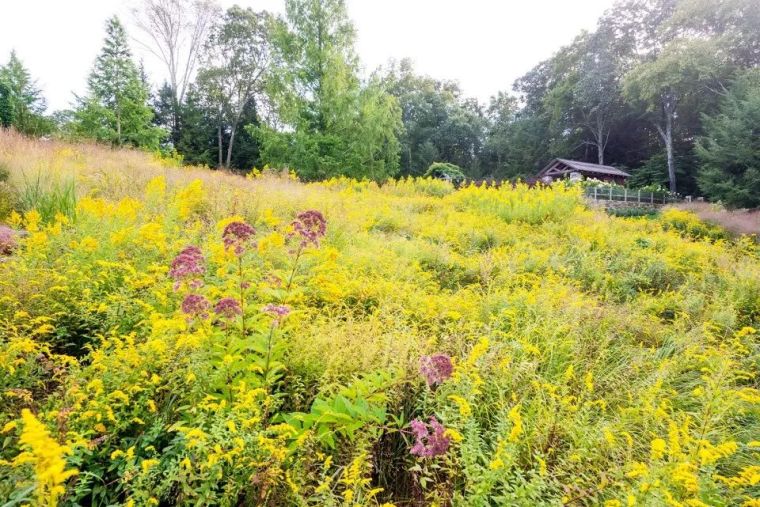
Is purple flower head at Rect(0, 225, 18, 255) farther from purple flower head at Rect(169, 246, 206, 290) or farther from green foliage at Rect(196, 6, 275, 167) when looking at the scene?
green foliage at Rect(196, 6, 275, 167)

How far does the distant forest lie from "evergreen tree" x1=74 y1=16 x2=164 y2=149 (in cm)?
8

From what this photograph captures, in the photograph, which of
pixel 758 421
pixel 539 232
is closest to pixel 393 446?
pixel 758 421

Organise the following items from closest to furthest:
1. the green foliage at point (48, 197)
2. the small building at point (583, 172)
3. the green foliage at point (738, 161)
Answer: the green foliage at point (48, 197) → the green foliage at point (738, 161) → the small building at point (583, 172)

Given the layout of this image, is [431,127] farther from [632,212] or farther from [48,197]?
Answer: [48,197]

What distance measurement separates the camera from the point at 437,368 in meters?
1.80

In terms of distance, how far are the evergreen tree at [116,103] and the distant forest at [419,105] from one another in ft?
0.28

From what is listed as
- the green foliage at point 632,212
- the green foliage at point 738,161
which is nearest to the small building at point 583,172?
→ the green foliage at point 632,212

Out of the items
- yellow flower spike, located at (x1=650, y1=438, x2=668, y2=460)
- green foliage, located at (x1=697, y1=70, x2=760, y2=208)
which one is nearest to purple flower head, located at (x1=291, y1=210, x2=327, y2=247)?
yellow flower spike, located at (x1=650, y1=438, x2=668, y2=460)

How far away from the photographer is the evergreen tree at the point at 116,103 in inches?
714

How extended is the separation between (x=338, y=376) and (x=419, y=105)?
36326 mm

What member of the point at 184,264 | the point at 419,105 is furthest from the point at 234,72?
the point at 184,264

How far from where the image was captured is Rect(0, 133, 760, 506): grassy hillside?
4.73 ft

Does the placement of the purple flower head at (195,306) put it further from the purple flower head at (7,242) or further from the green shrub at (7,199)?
the green shrub at (7,199)

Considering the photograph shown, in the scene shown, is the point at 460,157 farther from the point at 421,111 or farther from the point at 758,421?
the point at 758,421
